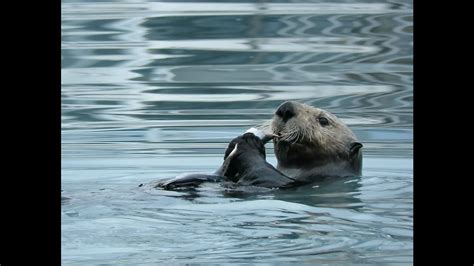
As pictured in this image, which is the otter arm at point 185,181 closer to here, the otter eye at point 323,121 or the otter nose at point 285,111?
the otter nose at point 285,111

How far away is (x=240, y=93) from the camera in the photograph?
8.32 metres

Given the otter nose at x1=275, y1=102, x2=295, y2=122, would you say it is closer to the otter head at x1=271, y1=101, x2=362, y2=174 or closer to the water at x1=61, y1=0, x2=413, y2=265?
the otter head at x1=271, y1=101, x2=362, y2=174

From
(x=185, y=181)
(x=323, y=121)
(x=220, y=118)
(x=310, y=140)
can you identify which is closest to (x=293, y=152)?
(x=310, y=140)

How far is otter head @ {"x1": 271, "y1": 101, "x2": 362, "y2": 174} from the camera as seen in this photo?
5398 mm

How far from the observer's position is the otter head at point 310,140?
540 cm

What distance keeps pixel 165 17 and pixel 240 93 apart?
2673mm

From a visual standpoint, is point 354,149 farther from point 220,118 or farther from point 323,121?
point 220,118

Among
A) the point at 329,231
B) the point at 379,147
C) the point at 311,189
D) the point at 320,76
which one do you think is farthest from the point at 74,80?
the point at 329,231

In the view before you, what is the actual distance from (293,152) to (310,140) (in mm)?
115

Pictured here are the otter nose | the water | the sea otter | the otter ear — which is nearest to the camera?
the water

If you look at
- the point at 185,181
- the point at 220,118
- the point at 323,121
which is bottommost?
the point at 220,118

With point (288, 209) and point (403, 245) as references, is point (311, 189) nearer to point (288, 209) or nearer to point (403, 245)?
point (288, 209)

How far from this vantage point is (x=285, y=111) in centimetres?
538

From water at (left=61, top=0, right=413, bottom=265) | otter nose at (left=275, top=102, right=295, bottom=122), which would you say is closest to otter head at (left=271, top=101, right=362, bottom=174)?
otter nose at (left=275, top=102, right=295, bottom=122)
